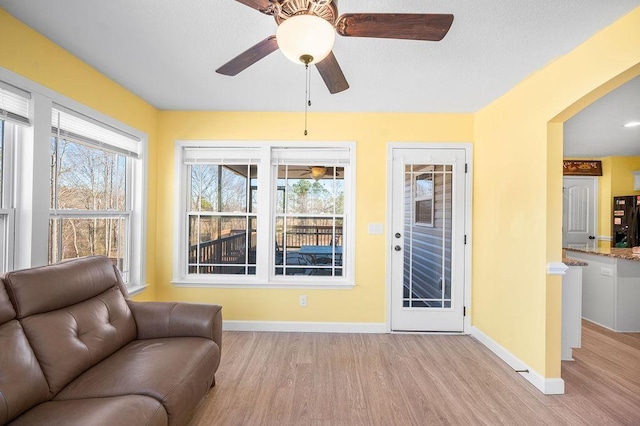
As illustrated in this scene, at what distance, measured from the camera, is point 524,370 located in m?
2.38

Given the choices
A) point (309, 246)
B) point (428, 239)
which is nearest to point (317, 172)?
point (309, 246)

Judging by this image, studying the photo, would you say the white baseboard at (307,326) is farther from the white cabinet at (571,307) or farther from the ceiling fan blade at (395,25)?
the ceiling fan blade at (395,25)

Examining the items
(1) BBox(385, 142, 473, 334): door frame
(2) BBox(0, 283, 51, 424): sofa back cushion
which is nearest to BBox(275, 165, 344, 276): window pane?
(1) BBox(385, 142, 473, 334): door frame

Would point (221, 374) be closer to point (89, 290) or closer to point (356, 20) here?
point (89, 290)

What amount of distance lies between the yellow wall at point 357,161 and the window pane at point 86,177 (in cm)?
60

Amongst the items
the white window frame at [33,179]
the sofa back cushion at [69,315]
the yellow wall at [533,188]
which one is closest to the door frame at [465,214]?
the yellow wall at [533,188]

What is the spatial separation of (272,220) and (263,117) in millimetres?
1172

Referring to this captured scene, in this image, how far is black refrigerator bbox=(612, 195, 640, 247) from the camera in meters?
4.68

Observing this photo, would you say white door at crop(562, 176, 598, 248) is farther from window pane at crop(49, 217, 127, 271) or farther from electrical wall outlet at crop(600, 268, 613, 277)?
window pane at crop(49, 217, 127, 271)

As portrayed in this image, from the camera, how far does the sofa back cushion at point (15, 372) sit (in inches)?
47.9

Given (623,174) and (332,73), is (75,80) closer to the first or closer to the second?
(332,73)

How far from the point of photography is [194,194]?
335 cm

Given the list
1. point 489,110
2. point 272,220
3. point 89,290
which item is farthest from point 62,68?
point 489,110

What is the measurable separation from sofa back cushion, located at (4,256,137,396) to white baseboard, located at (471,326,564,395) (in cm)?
303
